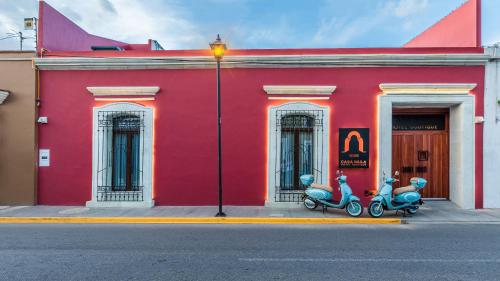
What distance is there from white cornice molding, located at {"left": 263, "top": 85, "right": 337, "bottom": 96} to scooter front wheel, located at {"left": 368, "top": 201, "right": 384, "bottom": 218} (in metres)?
3.47

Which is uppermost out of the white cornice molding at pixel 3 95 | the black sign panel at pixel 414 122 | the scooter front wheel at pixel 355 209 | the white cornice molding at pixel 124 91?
the white cornice molding at pixel 124 91

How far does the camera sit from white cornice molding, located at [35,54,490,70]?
9.77 metres

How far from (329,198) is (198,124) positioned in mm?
4479

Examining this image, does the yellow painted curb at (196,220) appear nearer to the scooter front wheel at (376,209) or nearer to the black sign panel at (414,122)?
the scooter front wheel at (376,209)

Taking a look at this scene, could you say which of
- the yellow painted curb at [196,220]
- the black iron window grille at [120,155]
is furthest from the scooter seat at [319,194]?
the black iron window grille at [120,155]

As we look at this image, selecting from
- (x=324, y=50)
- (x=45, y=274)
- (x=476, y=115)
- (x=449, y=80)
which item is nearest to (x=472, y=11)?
(x=449, y=80)

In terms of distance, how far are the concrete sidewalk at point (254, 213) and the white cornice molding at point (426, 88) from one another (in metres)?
3.47

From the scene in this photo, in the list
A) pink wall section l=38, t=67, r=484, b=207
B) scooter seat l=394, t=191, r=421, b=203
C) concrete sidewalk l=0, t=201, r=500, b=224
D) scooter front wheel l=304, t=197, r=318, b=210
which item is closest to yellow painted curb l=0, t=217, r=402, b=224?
concrete sidewalk l=0, t=201, r=500, b=224

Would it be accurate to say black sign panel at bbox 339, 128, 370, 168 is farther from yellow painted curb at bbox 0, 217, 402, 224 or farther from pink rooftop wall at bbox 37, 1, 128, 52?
pink rooftop wall at bbox 37, 1, 128, 52

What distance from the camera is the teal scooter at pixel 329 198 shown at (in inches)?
344

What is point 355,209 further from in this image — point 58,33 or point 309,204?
point 58,33

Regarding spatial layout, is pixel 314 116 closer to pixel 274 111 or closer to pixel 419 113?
pixel 274 111

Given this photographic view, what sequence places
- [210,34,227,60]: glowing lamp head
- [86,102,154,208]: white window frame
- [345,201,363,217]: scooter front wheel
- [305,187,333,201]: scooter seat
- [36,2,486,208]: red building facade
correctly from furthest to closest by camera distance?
[86,102,154,208]: white window frame < [36,2,486,208]: red building facade < [305,187,333,201]: scooter seat < [345,201,363,217]: scooter front wheel < [210,34,227,60]: glowing lamp head

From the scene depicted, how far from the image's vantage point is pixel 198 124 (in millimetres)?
10172
